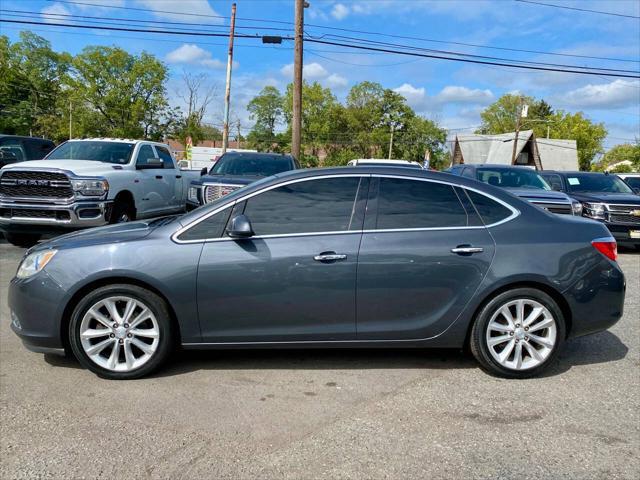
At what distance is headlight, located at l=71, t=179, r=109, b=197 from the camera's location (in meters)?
8.07

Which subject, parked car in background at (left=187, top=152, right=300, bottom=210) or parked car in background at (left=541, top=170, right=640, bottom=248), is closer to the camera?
parked car in background at (left=187, top=152, right=300, bottom=210)

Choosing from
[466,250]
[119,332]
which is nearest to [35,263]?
[119,332]

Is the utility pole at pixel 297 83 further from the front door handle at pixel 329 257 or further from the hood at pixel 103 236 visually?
the front door handle at pixel 329 257

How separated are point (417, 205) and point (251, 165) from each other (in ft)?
21.1

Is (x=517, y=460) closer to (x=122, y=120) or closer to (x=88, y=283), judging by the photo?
(x=88, y=283)

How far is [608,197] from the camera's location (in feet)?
35.9

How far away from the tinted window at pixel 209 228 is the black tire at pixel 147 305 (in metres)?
0.53

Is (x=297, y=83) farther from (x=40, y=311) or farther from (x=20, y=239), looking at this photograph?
(x=40, y=311)

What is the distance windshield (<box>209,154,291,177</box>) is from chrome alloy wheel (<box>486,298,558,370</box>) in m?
6.46

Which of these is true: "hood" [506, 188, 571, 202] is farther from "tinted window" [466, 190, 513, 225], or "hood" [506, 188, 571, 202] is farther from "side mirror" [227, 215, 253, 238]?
"side mirror" [227, 215, 253, 238]

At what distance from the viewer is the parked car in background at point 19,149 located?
428 inches

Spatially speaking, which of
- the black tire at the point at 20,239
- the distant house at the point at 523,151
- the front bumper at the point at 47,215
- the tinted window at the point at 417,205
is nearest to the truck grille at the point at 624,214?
the tinted window at the point at 417,205

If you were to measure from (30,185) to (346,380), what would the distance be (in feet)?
22.3

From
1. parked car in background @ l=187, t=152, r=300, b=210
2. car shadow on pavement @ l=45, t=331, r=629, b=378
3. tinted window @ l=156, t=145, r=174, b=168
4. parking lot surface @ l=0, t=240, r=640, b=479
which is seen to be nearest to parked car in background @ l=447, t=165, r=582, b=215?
parked car in background @ l=187, t=152, r=300, b=210
